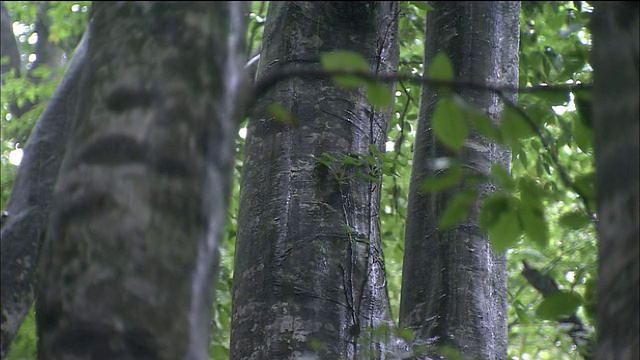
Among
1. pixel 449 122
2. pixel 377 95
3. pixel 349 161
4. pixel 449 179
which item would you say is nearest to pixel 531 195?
pixel 449 179

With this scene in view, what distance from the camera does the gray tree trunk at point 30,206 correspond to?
3693 mm

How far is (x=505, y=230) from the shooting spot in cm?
165

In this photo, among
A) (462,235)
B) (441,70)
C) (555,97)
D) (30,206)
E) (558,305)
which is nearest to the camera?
(441,70)

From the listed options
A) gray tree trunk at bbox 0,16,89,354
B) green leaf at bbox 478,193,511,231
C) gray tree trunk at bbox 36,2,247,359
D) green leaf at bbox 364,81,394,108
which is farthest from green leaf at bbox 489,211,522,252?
gray tree trunk at bbox 0,16,89,354

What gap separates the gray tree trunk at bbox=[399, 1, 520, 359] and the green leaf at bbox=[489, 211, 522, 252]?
1.01 metres

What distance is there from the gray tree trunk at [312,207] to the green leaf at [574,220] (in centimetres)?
90

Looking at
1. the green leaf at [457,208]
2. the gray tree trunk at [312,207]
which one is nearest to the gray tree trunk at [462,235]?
the gray tree trunk at [312,207]

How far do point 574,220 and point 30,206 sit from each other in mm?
2961

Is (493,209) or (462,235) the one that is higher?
(462,235)

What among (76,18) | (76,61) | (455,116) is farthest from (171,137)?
(76,18)

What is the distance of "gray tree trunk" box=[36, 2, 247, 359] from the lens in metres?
1.16

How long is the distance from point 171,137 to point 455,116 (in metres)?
0.52

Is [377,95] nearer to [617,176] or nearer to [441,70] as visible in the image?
[441,70]

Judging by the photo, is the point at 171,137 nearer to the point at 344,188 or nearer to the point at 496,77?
the point at 344,188
